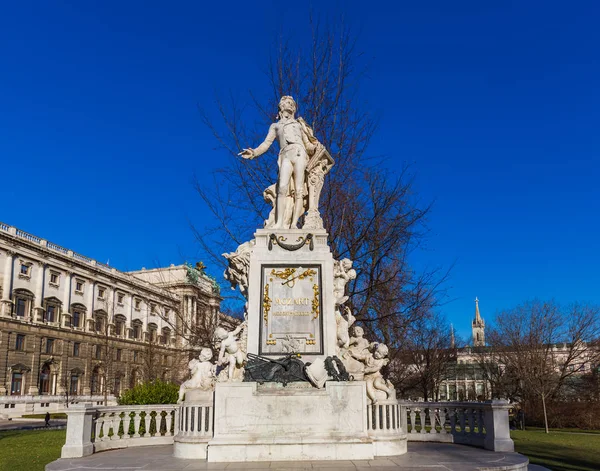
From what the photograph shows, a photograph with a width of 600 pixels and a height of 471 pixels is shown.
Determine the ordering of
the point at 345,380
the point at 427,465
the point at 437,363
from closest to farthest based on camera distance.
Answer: the point at 427,465 → the point at 345,380 → the point at 437,363

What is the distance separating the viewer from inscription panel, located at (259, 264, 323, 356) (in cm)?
990

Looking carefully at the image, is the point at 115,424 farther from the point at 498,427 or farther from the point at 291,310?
the point at 498,427

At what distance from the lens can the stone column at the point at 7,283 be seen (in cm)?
5181

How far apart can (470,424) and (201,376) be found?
18.6 feet

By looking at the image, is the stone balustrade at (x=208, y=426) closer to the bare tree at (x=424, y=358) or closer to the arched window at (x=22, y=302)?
the bare tree at (x=424, y=358)

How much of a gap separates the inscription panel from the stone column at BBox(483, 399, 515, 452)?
3.45m

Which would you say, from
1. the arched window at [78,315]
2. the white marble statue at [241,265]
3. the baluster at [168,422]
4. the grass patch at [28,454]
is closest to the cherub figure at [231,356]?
the white marble statue at [241,265]

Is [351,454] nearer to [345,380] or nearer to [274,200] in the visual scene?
[345,380]

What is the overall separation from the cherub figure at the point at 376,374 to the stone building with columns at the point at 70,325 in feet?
109

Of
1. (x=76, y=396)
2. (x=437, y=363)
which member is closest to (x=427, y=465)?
(x=437, y=363)

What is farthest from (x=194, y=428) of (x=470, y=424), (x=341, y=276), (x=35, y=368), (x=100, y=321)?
(x=100, y=321)

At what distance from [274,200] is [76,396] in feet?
188

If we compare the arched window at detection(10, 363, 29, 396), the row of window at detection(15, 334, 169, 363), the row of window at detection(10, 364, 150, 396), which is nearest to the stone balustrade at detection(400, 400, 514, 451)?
the row of window at detection(10, 364, 150, 396)

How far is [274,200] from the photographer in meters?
11.6
